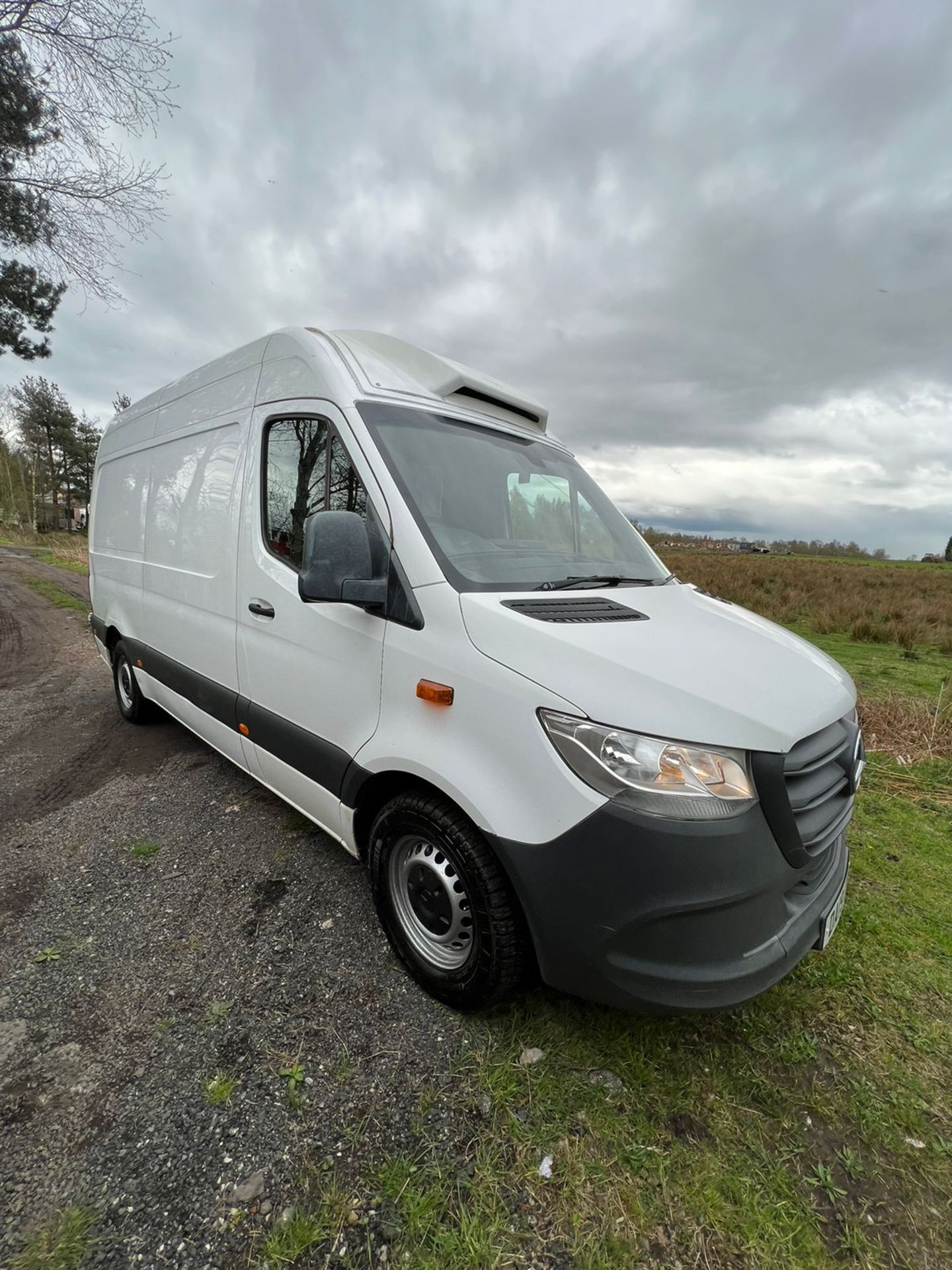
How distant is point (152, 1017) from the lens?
2.07 meters

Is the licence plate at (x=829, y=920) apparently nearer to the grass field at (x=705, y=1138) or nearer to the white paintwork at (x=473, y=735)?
the grass field at (x=705, y=1138)

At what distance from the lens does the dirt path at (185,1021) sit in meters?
1.54

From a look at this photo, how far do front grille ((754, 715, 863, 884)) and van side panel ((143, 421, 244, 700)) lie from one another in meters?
2.66

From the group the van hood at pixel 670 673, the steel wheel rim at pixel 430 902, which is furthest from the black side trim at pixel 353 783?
the van hood at pixel 670 673

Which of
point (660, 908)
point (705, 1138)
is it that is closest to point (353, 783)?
point (660, 908)

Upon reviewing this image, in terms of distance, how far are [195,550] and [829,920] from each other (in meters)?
3.64

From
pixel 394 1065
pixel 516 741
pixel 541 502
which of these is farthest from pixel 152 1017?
pixel 541 502

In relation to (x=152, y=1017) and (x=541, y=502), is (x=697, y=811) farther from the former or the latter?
(x=152, y=1017)

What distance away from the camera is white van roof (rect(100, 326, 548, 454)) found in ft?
8.21

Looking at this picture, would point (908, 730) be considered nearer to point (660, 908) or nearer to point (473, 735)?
point (660, 908)

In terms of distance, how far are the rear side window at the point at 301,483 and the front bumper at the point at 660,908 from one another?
1.29 meters

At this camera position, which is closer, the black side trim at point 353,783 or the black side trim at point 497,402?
the black side trim at point 353,783

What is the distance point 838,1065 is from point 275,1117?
1926mm

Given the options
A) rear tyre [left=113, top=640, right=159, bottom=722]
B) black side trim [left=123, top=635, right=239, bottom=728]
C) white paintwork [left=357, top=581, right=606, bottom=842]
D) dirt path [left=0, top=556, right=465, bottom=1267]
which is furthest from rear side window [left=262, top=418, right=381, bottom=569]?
rear tyre [left=113, top=640, right=159, bottom=722]
